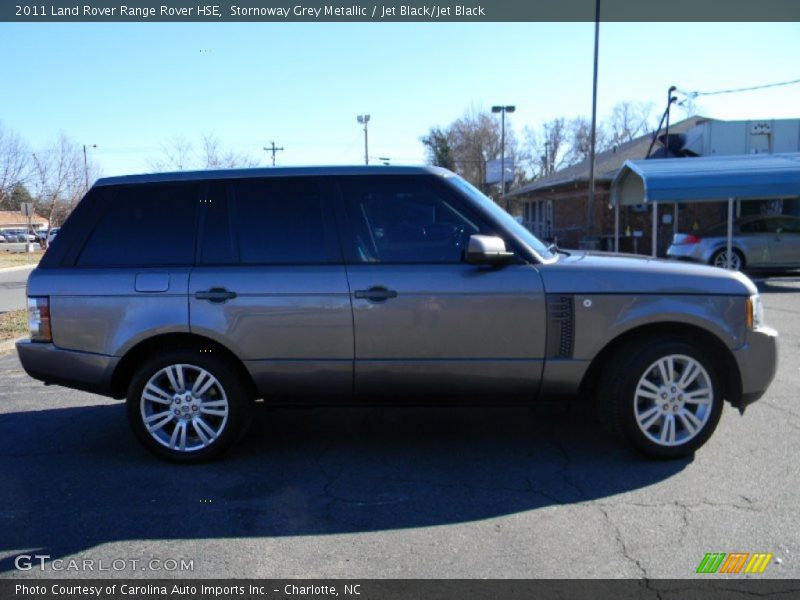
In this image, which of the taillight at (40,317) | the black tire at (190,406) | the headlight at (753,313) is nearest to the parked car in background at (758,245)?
the headlight at (753,313)

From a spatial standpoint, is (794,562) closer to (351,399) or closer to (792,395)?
(351,399)

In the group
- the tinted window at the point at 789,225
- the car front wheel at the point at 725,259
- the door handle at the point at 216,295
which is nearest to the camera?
the door handle at the point at 216,295

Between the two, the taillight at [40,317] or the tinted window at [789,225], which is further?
the tinted window at [789,225]

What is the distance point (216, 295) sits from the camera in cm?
419

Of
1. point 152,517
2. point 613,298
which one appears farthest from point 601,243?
point 152,517

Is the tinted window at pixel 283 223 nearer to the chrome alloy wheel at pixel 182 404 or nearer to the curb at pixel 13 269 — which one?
the chrome alloy wheel at pixel 182 404

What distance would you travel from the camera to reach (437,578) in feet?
9.73

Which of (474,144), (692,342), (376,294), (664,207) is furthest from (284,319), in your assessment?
(474,144)

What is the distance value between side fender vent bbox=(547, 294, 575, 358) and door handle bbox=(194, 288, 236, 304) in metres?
2.07

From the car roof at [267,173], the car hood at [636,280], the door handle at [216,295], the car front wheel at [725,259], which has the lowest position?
the car front wheel at [725,259]

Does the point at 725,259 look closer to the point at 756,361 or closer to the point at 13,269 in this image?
the point at 756,361

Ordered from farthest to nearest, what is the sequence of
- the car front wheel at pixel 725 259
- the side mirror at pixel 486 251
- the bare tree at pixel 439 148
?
the bare tree at pixel 439 148 < the car front wheel at pixel 725 259 < the side mirror at pixel 486 251

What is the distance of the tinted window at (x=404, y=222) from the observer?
4242 mm

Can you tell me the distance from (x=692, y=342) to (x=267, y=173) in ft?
10.1
